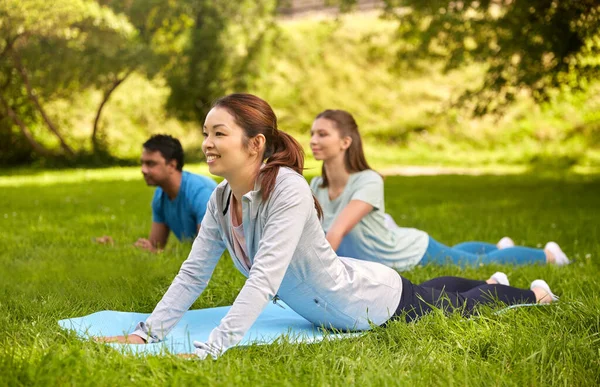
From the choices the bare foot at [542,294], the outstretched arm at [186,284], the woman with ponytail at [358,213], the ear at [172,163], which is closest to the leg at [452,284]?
the bare foot at [542,294]

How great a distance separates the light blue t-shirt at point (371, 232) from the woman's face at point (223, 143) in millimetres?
2134

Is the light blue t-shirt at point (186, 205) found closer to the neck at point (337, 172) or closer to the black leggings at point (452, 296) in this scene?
the neck at point (337, 172)

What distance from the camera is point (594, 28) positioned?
432 inches

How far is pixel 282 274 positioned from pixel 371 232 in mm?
2424

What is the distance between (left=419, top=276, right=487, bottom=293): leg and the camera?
13.3 feet

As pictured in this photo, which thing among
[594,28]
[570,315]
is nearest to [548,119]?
[594,28]

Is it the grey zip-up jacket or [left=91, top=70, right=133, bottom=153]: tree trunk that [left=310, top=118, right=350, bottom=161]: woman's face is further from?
[left=91, top=70, right=133, bottom=153]: tree trunk

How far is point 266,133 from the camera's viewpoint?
3195 mm

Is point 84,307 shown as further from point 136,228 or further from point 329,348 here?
point 136,228

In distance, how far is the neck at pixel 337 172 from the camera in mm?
5379

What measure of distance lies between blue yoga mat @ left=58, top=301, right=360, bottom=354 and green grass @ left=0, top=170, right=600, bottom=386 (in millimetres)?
Answer: 108

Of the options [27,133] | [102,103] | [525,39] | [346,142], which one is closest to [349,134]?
[346,142]

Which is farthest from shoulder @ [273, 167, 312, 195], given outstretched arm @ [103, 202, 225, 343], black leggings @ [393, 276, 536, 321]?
black leggings @ [393, 276, 536, 321]

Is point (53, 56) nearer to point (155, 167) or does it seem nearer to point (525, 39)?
point (525, 39)
